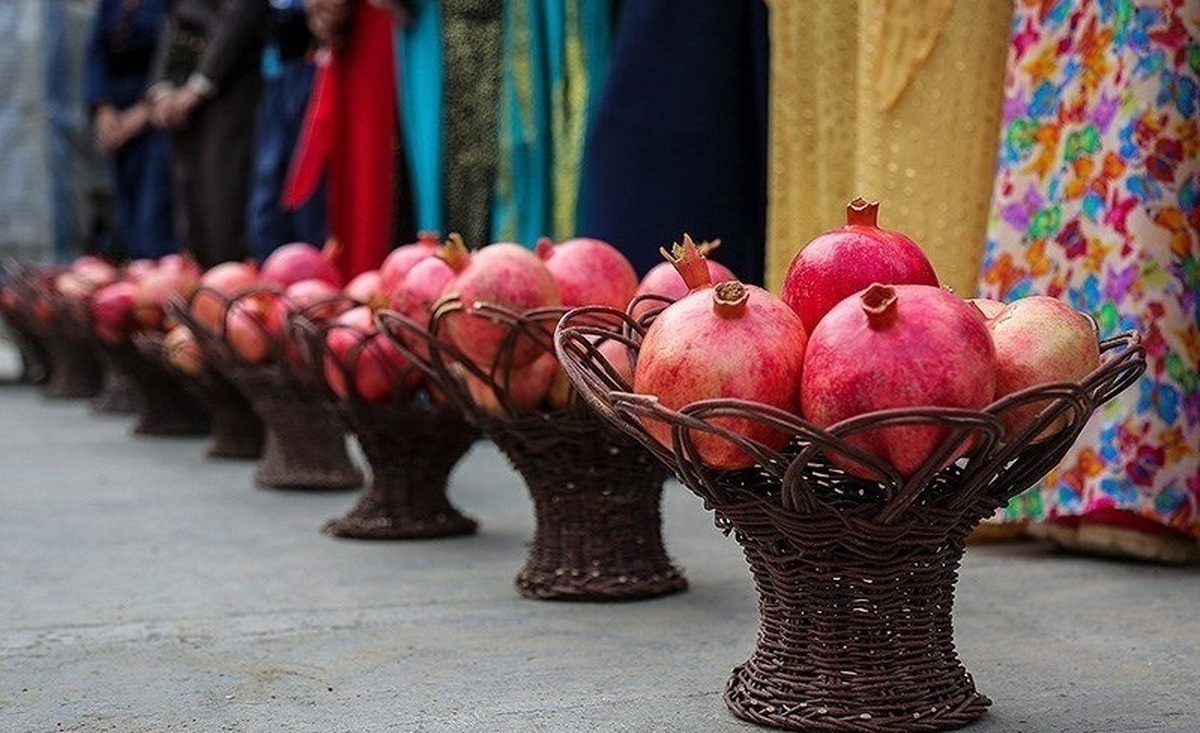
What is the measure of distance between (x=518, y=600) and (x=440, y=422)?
636mm

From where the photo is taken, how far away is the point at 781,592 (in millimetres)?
1805

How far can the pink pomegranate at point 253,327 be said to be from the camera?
155 inches

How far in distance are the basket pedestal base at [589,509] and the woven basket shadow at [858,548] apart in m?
0.70

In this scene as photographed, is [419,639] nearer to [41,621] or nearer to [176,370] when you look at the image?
[41,621]

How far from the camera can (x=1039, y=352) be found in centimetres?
176

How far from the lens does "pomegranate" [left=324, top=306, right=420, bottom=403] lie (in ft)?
A: 10.4

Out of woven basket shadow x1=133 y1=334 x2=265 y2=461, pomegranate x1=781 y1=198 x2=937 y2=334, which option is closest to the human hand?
woven basket shadow x1=133 y1=334 x2=265 y2=461

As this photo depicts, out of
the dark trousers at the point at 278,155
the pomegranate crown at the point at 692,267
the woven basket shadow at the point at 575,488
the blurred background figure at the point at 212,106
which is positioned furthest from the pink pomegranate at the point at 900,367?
the blurred background figure at the point at 212,106

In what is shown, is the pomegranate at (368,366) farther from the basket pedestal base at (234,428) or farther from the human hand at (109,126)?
the human hand at (109,126)

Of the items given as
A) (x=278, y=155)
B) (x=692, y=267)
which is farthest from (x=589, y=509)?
(x=278, y=155)

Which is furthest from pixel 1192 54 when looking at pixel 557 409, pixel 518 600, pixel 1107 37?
pixel 518 600

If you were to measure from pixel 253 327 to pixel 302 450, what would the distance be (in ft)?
1.01

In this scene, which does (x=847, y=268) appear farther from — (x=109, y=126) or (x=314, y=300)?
(x=109, y=126)

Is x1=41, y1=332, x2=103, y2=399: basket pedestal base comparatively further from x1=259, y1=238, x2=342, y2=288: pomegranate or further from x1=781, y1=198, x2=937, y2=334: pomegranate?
x1=781, y1=198, x2=937, y2=334: pomegranate
